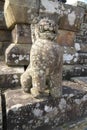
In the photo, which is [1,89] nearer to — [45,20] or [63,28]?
[45,20]

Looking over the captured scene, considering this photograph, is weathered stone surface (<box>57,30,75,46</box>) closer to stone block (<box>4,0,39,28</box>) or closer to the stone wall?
stone block (<box>4,0,39,28</box>)

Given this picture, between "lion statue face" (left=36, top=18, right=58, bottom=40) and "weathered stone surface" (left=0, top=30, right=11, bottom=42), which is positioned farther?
"weathered stone surface" (left=0, top=30, right=11, bottom=42)

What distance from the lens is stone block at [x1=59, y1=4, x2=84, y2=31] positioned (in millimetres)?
2696

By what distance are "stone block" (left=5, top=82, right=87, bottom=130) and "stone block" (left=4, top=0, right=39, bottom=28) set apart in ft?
3.18

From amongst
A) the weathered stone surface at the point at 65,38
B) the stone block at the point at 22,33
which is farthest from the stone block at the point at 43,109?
the weathered stone surface at the point at 65,38

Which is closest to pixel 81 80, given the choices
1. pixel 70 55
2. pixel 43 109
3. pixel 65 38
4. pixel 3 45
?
pixel 70 55

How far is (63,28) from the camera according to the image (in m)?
2.77

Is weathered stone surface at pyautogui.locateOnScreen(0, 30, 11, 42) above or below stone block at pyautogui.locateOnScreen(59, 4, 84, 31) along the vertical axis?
below

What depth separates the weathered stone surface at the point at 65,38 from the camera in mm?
2758

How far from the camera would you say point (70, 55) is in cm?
276

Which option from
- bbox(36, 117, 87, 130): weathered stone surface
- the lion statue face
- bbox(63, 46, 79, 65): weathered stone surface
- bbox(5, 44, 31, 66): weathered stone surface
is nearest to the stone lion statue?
the lion statue face

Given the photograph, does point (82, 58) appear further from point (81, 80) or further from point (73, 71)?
point (81, 80)

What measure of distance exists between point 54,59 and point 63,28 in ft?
3.76

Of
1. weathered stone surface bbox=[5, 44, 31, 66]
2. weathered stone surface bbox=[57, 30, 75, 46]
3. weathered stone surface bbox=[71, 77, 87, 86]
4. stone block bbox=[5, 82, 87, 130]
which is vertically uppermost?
weathered stone surface bbox=[57, 30, 75, 46]
